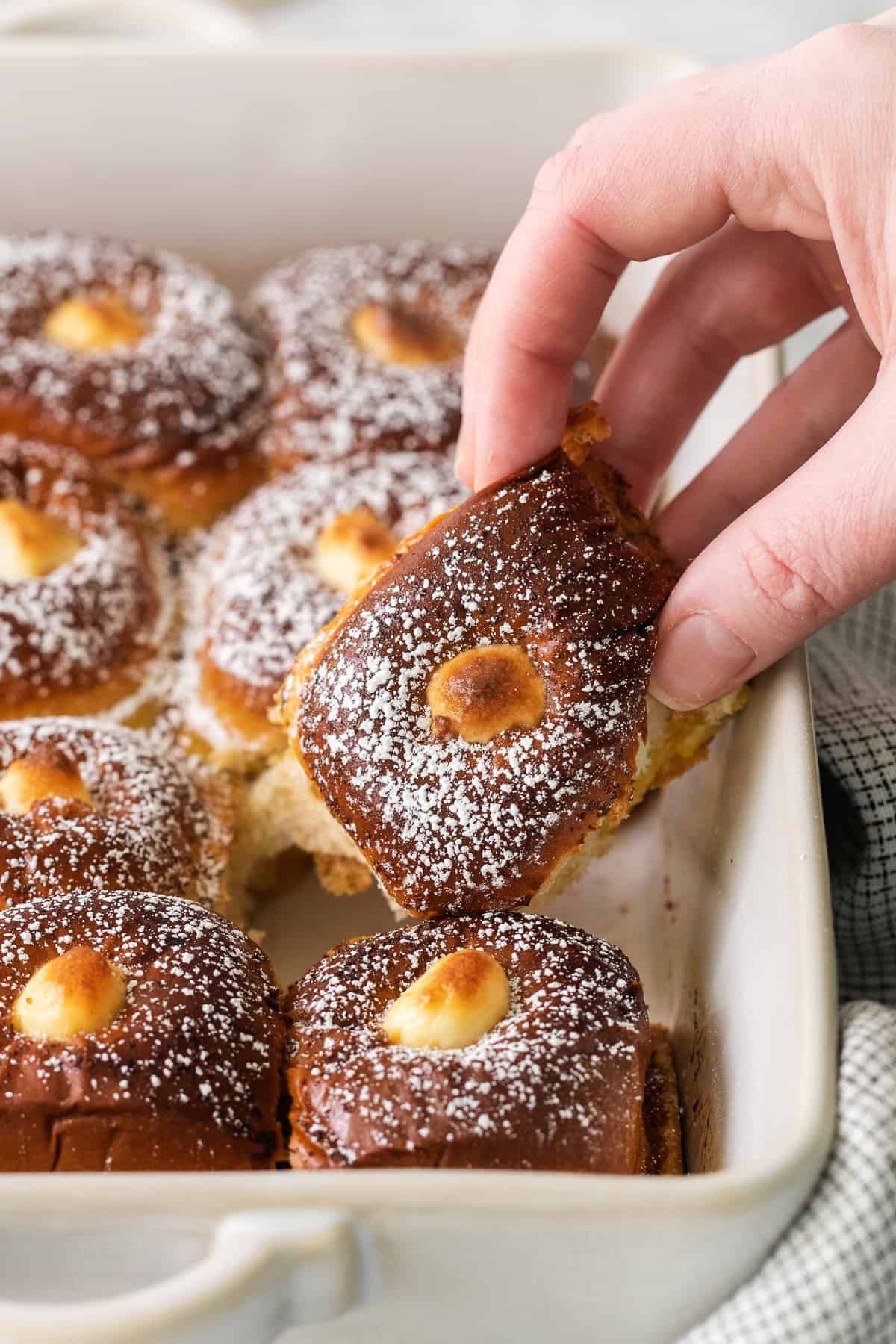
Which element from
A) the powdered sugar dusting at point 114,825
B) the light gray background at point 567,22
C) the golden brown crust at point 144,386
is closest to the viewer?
the powdered sugar dusting at point 114,825

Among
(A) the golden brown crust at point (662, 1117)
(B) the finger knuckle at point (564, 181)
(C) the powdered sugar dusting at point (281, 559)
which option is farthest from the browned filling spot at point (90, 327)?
(A) the golden brown crust at point (662, 1117)

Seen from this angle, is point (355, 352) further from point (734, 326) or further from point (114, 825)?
point (114, 825)

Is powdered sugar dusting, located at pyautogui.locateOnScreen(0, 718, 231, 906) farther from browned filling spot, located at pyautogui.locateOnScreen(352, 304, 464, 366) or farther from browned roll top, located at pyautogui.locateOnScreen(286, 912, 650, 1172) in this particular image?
browned filling spot, located at pyautogui.locateOnScreen(352, 304, 464, 366)

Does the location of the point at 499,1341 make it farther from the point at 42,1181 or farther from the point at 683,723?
the point at 683,723

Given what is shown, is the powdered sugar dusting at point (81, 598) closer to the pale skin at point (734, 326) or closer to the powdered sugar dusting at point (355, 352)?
the powdered sugar dusting at point (355, 352)

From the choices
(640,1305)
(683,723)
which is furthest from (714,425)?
(640,1305)

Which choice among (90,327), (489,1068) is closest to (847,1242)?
(489,1068)
